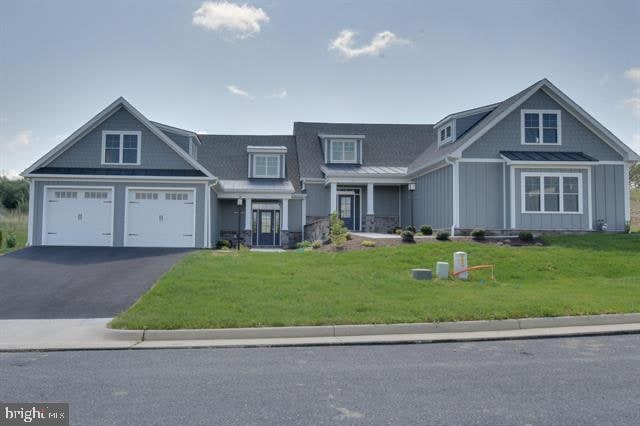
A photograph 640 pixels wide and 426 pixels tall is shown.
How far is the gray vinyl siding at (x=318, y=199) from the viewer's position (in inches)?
999

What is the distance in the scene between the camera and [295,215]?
25266 millimetres

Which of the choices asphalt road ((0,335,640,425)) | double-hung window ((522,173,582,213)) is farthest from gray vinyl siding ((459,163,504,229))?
asphalt road ((0,335,640,425))

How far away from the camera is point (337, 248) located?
17.2 meters

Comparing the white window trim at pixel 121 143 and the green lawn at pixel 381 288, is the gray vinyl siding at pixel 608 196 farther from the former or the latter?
the white window trim at pixel 121 143

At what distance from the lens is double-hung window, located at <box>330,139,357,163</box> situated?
1056 inches

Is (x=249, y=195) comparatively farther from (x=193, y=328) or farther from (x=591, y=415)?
(x=591, y=415)

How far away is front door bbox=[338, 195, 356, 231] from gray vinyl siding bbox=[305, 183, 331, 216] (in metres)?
0.65

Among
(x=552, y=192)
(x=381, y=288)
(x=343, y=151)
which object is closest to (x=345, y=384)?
(x=381, y=288)

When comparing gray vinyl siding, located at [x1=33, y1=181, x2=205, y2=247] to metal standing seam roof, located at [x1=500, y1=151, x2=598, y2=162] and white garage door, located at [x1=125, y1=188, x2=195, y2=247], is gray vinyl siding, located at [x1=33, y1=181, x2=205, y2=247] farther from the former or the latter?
metal standing seam roof, located at [x1=500, y1=151, x2=598, y2=162]

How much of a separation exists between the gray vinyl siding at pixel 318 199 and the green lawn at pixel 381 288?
31.4 ft

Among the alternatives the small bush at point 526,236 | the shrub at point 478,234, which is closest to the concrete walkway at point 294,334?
the small bush at point 526,236

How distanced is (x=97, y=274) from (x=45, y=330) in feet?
15.4

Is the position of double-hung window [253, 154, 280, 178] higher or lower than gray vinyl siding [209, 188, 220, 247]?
higher

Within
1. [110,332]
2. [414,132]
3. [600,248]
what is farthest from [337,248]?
[414,132]
